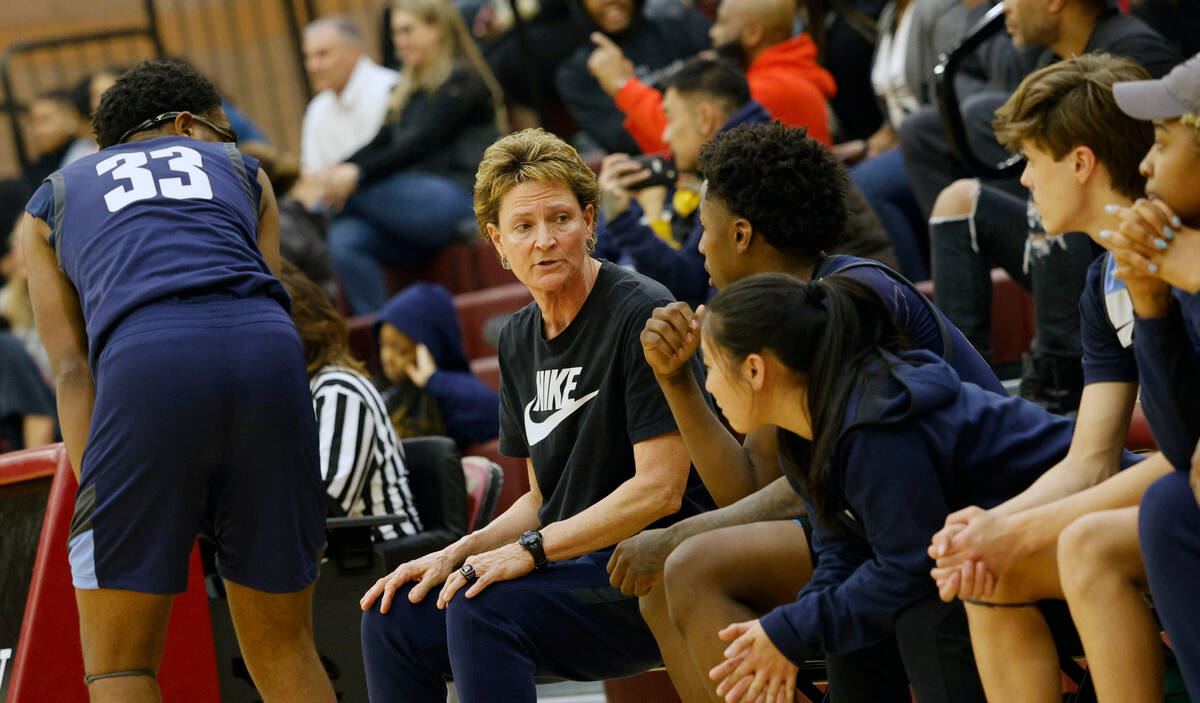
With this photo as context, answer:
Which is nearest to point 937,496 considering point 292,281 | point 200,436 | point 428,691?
point 428,691

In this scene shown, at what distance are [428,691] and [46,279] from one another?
1.12 m

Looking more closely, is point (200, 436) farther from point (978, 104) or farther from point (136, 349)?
point (978, 104)

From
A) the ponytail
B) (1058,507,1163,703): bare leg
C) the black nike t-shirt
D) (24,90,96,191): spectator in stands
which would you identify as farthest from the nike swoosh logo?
(24,90,96,191): spectator in stands

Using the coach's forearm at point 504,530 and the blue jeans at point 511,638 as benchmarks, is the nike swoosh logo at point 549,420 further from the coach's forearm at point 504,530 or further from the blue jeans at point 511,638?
the blue jeans at point 511,638

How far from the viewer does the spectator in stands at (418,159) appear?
5.82m

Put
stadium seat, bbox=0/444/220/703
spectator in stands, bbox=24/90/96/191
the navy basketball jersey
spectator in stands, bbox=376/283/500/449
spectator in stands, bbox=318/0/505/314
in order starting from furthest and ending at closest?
spectator in stands, bbox=24/90/96/191 < spectator in stands, bbox=318/0/505/314 < spectator in stands, bbox=376/283/500/449 < stadium seat, bbox=0/444/220/703 < the navy basketball jersey

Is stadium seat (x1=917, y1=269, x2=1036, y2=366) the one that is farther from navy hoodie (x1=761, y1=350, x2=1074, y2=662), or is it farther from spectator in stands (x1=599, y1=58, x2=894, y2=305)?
navy hoodie (x1=761, y1=350, x2=1074, y2=662)

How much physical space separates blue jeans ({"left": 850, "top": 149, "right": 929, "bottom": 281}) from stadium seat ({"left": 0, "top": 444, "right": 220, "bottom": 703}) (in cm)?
241

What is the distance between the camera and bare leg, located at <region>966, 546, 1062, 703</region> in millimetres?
1963

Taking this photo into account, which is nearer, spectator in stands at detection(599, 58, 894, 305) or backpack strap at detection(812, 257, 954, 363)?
backpack strap at detection(812, 257, 954, 363)

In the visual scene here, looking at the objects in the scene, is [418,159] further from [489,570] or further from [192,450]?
[489,570]

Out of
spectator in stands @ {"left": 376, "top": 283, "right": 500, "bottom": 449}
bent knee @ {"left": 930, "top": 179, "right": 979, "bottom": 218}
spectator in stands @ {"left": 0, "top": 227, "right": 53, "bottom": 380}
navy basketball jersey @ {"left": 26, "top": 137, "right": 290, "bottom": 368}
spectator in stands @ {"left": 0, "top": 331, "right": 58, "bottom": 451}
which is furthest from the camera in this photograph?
spectator in stands @ {"left": 0, "top": 227, "right": 53, "bottom": 380}

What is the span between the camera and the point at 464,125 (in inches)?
233

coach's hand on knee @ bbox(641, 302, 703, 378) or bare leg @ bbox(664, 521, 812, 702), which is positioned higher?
coach's hand on knee @ bbox(641, 302, 703, 378)
